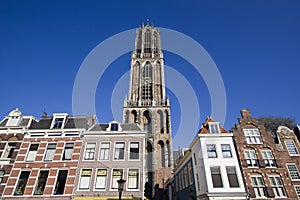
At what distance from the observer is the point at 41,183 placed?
55.8ft

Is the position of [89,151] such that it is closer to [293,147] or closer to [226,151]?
[226,151]

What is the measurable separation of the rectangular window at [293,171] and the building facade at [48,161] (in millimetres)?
20052

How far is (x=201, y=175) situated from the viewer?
17.7 m

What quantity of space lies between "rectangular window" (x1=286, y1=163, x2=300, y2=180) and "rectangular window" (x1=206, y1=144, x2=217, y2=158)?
7092 millimetres

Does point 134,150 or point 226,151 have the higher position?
point 134,150

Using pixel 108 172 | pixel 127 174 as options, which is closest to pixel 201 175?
pixel 127 174

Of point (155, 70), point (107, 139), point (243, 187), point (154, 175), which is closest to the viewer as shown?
point (243, 187)

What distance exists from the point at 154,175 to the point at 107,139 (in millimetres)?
19873

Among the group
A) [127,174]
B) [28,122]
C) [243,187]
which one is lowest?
[243,187]

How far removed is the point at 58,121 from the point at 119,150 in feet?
24.8

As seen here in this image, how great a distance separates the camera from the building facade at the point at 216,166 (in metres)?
16.2

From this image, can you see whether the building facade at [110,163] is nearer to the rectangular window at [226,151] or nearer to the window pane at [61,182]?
the window pane at [61,182]

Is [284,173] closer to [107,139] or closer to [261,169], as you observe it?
[261,169]

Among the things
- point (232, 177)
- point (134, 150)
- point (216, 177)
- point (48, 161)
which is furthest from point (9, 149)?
Answer: point (232, 177)
